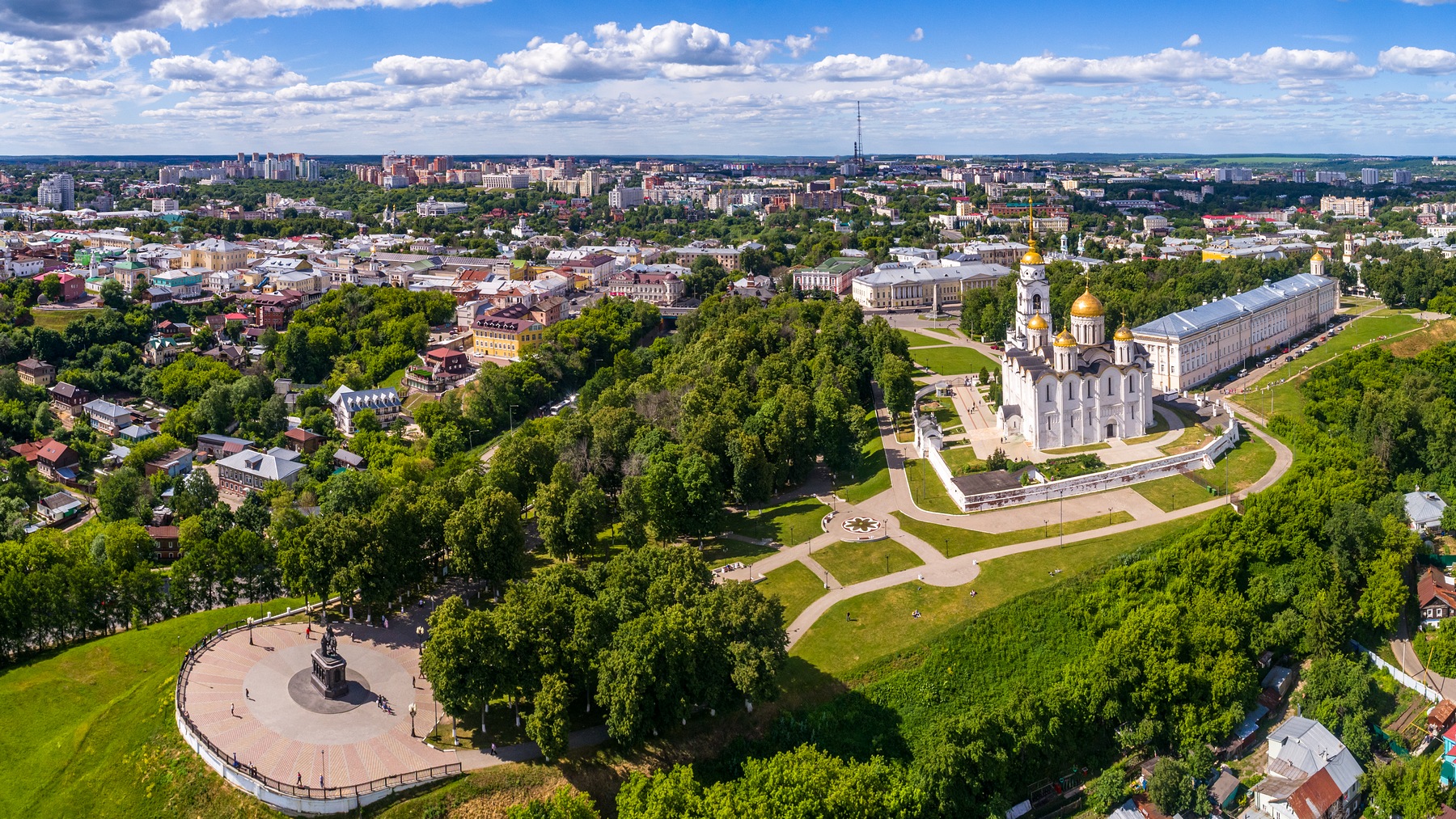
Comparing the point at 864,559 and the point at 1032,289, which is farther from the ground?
the point at 1032,289

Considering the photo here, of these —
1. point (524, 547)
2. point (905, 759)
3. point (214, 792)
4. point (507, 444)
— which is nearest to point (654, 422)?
point (507, 444)

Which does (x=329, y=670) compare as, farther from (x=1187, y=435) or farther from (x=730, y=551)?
(x=1187, y=435)

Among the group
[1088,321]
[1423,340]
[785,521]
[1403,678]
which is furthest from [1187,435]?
[1423,340]

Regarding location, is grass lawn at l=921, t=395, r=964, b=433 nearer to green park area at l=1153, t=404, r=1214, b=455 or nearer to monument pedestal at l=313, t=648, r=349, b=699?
green park area at l=1153, t=404, r=1214, b=455

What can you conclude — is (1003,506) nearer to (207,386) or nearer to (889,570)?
(889,570)

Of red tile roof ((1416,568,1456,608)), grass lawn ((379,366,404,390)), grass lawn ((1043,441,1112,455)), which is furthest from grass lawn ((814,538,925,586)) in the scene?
grass lawn ((379,366,404,390))
